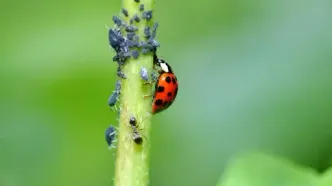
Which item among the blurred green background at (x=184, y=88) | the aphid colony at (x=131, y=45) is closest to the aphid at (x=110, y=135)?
the aphid colony at (x=131, y=45)

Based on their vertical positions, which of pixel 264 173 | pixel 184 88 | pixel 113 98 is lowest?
pixel 264 173

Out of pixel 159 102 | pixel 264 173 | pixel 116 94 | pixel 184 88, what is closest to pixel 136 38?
pixel 116 94

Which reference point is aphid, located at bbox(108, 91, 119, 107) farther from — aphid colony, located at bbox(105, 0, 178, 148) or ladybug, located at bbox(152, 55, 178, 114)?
ladybug, located at bbox(152, 55, 178, 114)

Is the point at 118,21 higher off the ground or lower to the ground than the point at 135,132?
higher

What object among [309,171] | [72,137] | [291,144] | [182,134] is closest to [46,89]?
[72,137]

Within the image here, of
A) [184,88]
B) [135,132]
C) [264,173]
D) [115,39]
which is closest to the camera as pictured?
[135,132]

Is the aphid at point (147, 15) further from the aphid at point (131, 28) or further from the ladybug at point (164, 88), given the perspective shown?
the ladybug at point (164, 88)

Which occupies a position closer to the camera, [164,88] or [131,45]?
[131,45]

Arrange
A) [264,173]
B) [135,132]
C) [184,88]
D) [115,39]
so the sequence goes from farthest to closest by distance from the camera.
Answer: [184,88] → [264,173] → [115,39] → [135,132]

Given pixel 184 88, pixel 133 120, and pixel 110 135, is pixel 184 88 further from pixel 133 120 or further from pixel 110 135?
pixel 133 120
